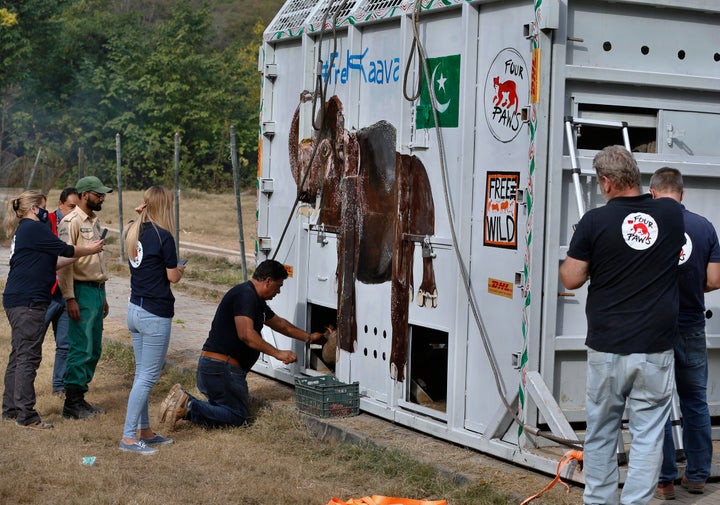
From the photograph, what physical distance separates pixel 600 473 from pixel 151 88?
1327 inches

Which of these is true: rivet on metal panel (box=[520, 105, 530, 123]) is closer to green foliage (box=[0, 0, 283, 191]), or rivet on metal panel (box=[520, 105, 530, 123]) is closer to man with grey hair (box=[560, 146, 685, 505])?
man with grey hair (box=[560, 146, 685, 505])

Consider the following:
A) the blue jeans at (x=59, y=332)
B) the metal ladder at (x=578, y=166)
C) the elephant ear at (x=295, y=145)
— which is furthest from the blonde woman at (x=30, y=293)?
the metal ladder at (x=578, y=166)

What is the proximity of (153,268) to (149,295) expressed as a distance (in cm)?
20

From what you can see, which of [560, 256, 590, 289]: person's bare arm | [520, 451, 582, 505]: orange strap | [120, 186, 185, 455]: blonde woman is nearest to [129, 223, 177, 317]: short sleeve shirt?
[120, 186, 185, 455]: blonde woman

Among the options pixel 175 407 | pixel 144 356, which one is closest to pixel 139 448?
pixel 175 407

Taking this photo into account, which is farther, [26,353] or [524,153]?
[26,353]

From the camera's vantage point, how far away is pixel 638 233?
210 inches

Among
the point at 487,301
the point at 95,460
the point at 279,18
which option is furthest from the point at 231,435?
the point at 279,18

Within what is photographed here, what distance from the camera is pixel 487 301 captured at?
718 centimetres

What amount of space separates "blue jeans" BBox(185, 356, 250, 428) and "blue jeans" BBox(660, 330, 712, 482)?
341 centimetres

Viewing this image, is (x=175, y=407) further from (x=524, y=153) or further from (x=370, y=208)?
(x=524, y=153)

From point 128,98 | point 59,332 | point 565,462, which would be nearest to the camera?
point 565,462

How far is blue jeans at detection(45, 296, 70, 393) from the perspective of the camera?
9.12 meters

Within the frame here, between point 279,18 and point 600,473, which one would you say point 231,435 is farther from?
point 279,18
